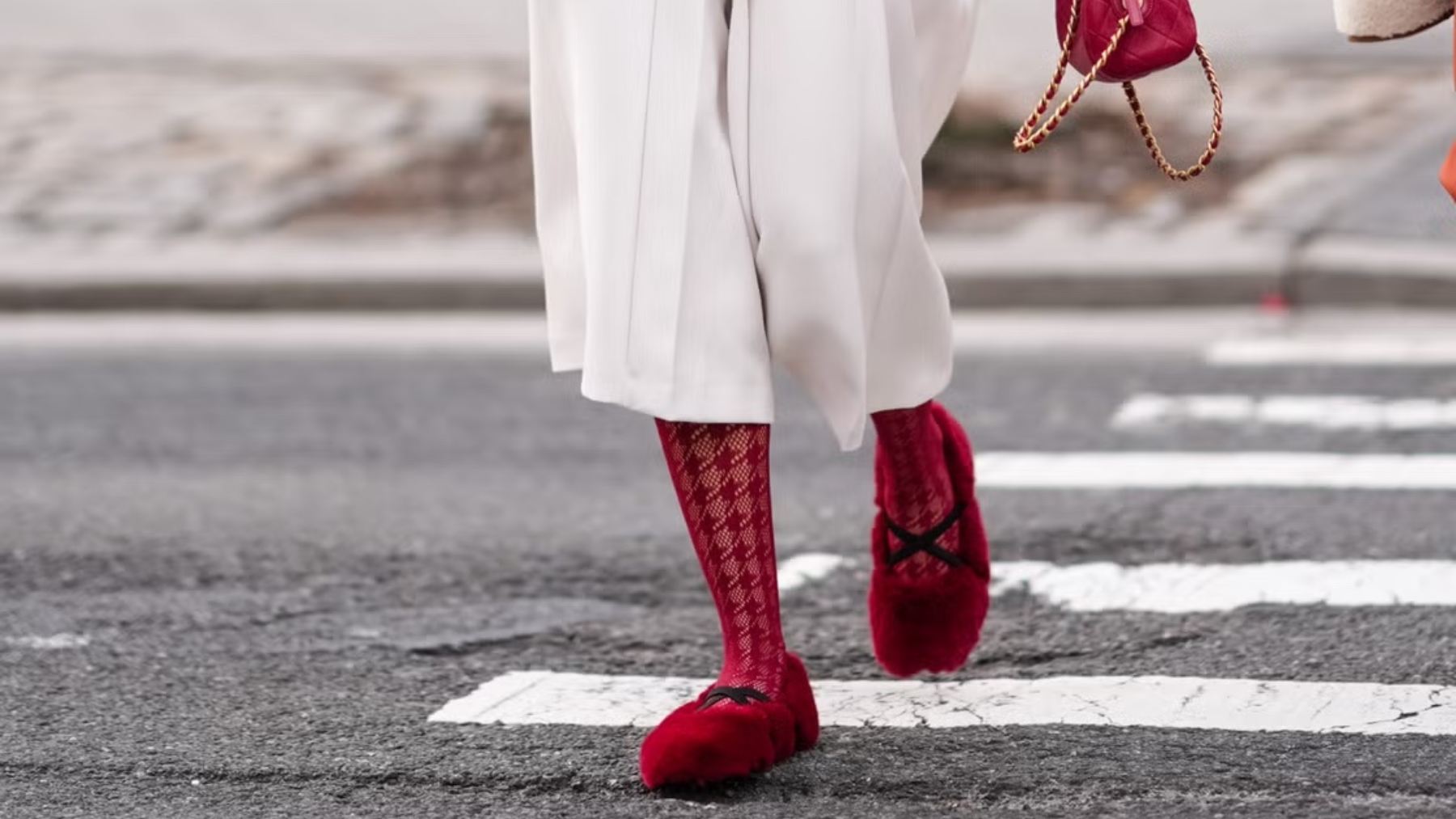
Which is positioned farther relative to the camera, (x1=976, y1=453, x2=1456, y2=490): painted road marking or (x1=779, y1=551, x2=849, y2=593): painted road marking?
(x1=976, y1=453, x2=1456, y2=490): painted road marking

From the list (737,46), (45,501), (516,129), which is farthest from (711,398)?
(516,129)

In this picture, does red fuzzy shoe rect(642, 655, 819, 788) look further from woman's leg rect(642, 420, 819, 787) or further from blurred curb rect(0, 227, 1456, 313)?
blurred curb rect(0, 227, 1456, 313)

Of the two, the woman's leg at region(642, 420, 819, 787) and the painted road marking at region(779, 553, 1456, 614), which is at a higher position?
the woman's leg at region(642, 420, 819, 787)

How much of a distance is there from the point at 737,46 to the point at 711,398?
1.46 ft

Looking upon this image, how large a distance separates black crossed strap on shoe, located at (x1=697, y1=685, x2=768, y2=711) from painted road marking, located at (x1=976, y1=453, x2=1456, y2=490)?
2.37 meters

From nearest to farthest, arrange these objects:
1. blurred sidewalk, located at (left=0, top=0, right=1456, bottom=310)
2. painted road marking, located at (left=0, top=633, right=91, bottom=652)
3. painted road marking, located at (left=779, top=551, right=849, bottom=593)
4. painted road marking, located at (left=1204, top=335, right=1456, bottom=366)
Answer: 1. painted road marking, located at (left=0, top=633, right=91, bottom=652)
2. painted road marking, located at (left=779, top=551, right=849, bottom=593)
3. painted road marking, located at (left=1204, top=335, right=1456, bottom=366)
4. blurred sidewalk, located at (left=0, top=0, right=1456, bottom=310)

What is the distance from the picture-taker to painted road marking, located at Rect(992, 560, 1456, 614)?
13.4 ft

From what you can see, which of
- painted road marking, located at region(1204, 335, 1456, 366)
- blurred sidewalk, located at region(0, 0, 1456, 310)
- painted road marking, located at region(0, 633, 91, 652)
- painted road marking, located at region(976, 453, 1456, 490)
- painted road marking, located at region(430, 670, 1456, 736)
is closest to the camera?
painted road marking, located at region(430, 670, 1456, 736)

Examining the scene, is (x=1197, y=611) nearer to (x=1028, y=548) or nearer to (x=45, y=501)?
(x=1028, y=548)

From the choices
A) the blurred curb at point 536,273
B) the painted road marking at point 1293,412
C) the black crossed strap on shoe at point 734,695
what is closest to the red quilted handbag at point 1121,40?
the black crossed strap on shoe at point 734,695

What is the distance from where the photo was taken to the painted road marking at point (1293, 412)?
19.8ft

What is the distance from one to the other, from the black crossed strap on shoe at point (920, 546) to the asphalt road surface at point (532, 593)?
0.82 feet

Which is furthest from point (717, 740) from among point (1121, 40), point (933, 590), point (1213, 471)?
point (1213, 471)

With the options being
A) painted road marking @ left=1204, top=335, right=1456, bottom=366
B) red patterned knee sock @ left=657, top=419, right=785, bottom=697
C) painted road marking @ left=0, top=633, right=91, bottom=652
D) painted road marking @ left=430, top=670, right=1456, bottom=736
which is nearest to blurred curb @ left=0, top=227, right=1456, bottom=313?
painted road marking @ left=1204, top=335, right=1456, bottom=366
